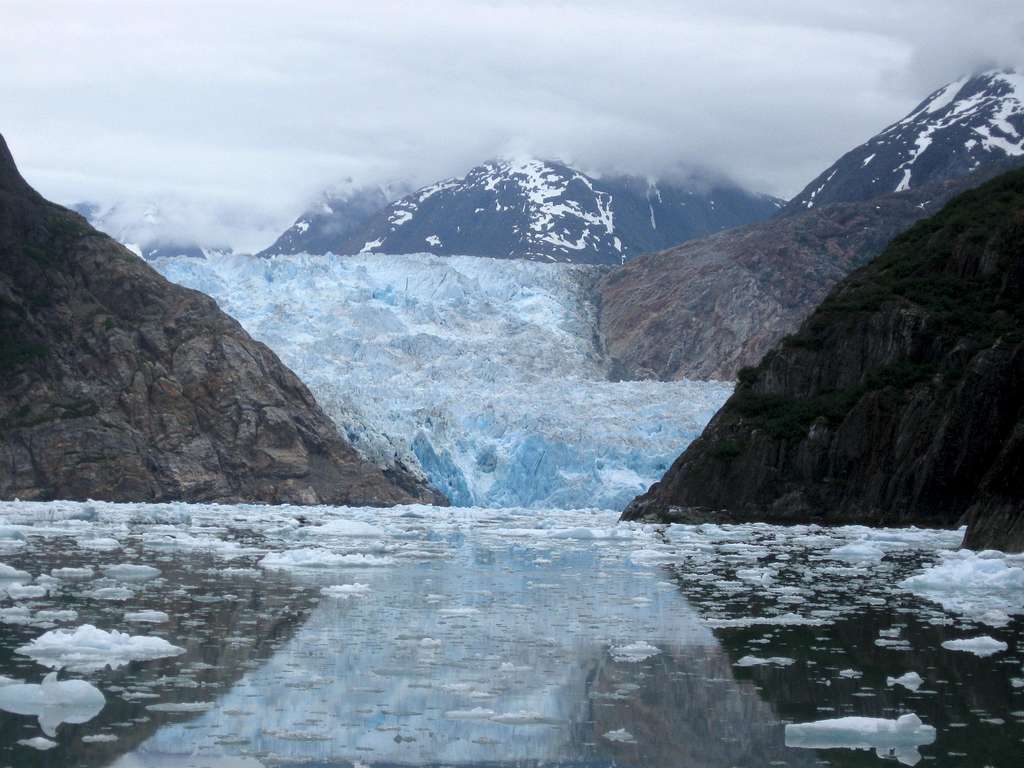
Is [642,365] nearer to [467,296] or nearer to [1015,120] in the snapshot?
[467,296]

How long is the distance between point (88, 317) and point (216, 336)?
602 cm

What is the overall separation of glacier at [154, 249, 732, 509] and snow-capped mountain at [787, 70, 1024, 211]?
121 feet

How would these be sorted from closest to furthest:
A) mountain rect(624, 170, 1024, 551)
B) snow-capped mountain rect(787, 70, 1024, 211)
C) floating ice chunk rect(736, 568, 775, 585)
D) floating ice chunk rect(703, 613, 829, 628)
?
floating ice chunk rect(703, 613, 829, 628) < floating ice chunk rect(736, 568, 775, 585) < mountain rect(624, 170, 1024, 551) < snow-capped mountain rect(787, 70, 1024, 211)

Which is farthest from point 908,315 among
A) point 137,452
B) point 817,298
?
point 817,298

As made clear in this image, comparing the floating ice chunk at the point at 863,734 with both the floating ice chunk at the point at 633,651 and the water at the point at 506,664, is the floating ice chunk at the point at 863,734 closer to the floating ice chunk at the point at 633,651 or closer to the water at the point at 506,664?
the water at the point at 506,664

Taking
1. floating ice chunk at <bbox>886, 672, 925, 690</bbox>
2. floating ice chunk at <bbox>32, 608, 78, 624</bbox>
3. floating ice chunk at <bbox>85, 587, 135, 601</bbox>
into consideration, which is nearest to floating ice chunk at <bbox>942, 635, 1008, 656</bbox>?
floating ice chunk at <bbox>886, 672, 925, 690</bbox>

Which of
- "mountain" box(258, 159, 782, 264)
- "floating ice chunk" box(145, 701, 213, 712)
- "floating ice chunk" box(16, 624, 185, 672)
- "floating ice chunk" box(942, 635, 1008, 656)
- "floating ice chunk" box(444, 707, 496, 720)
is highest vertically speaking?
"mountain" box(258, 159, 782, 264)

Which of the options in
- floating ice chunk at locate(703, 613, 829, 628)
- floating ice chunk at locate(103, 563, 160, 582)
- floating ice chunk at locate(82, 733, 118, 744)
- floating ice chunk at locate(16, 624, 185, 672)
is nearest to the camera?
floating ice chunk at locate(82, 733, 118, 744)

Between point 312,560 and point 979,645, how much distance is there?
459 inches

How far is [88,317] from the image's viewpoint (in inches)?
2274

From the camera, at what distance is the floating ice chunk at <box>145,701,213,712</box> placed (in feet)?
27.8

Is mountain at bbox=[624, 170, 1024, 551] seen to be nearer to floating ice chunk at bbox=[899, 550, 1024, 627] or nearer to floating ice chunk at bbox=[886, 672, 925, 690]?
floating ice chunk at bbox=[899, 550, 1024, 627]

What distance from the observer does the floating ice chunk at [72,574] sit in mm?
16625

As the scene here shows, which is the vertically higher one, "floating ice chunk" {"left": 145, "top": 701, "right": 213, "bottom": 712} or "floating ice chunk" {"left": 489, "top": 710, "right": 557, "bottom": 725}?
"floating ice chunk" {"left": 489, "top": 710, "right": 557, "bottom": 725}
